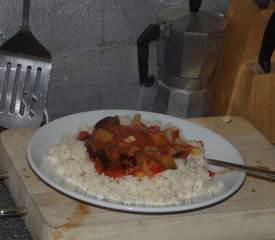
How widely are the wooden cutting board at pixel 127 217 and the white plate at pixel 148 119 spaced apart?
0.11ft

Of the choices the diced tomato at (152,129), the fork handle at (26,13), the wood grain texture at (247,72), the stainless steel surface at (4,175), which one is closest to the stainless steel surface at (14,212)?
the stainless steel surface at (4,175)

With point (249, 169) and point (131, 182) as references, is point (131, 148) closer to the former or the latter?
point (131, 182)

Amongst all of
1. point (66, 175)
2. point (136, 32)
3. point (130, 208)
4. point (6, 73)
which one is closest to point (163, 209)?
point (130, 208)

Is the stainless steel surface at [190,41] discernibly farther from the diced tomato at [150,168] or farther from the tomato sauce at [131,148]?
the diced tomato at [150,168]

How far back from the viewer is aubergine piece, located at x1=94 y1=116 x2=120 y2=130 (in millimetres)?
1323

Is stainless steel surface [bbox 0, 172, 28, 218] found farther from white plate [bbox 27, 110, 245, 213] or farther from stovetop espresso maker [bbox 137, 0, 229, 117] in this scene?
stovetop espresso maker [bbox 137, 0, 229, 117]

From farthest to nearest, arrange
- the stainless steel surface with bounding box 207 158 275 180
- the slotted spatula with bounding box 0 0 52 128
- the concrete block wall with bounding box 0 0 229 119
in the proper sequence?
1. the concrete block wall with bounding box 0 0 229 119
2. the slotted spatula with bounding box 0 0 52 128
3. the stainless steel surface with bounding box 207 158 275 180

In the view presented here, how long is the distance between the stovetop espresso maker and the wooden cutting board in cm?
41

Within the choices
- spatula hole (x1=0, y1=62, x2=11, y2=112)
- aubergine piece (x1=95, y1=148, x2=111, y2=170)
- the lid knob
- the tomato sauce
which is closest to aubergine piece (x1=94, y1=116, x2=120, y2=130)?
the tomato sauce

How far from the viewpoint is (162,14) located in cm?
166

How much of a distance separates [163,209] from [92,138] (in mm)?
246

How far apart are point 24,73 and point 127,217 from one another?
1.78 ft

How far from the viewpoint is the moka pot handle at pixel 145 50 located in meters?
1.64

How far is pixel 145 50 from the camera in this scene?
Answer: 168 cm
